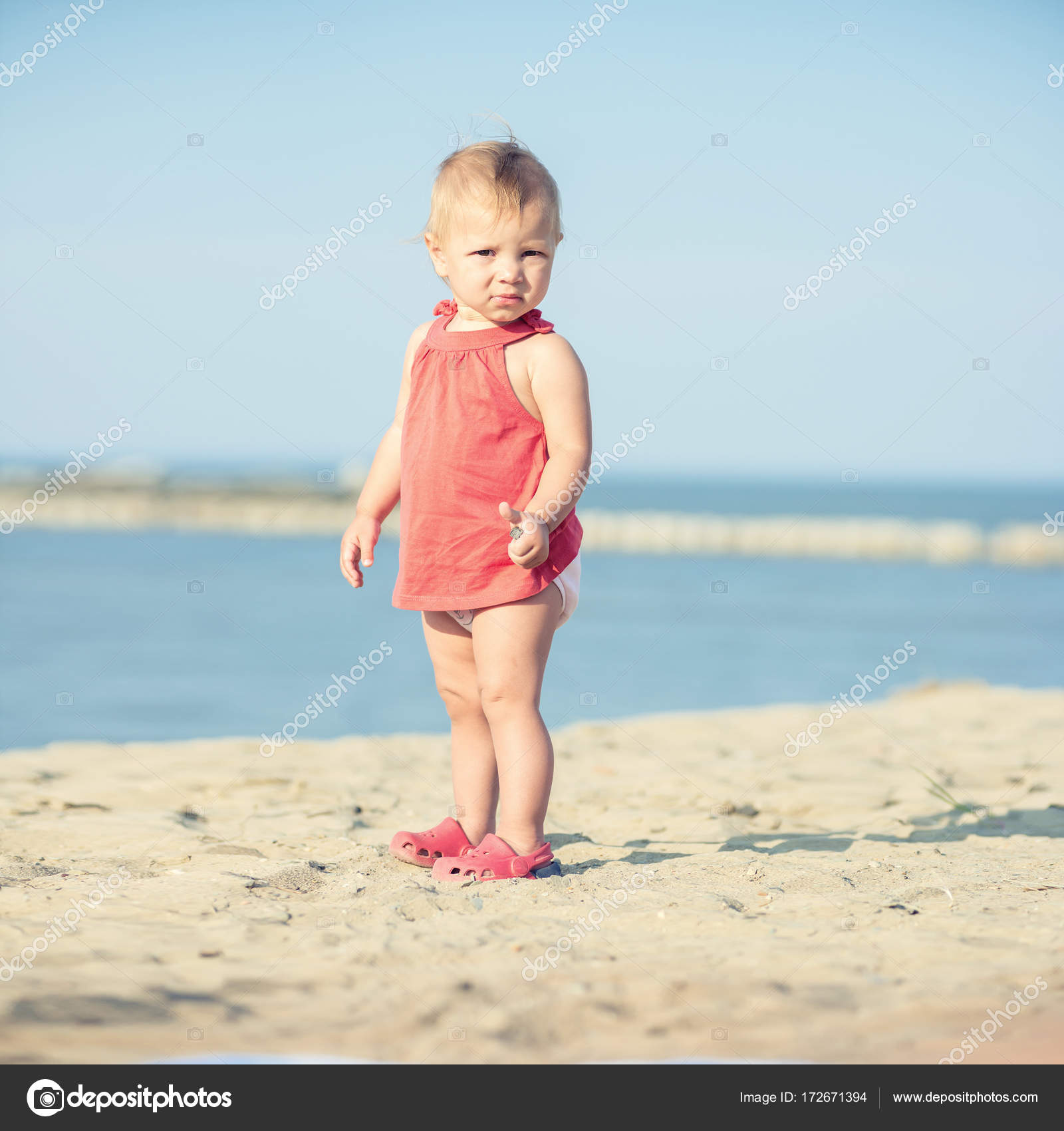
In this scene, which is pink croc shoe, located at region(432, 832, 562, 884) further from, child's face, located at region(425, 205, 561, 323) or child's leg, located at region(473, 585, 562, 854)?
child's face, located at region(425, 205, 561, 323)

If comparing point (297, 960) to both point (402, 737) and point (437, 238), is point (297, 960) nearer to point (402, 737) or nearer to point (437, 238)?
point (437, 238)

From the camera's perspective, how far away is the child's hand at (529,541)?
2441 mm

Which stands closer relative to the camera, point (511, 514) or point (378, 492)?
point (511, 514)

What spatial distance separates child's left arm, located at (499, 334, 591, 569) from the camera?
2562 mm

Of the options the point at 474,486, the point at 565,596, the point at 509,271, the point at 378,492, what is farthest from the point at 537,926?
the point at 509,271

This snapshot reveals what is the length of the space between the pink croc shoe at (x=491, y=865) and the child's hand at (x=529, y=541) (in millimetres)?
709

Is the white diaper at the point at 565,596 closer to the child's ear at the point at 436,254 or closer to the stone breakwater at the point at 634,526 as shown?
the child's ear at the point at 436,254

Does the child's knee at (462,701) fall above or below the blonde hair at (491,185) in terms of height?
below

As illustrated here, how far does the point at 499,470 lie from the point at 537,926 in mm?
1108

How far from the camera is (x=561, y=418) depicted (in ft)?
8.59
